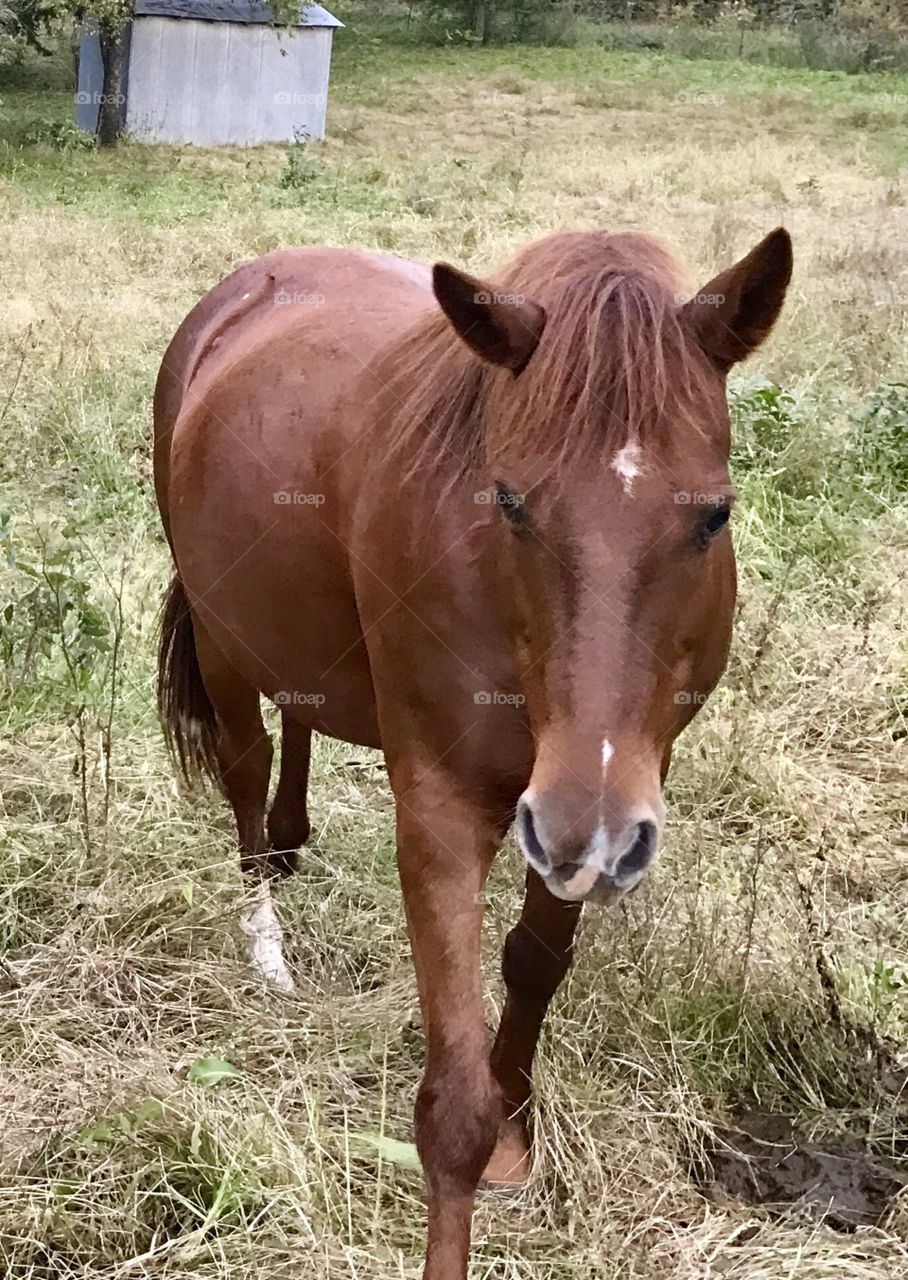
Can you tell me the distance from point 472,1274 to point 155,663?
8.38 ft

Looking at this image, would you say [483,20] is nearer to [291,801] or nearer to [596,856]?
[291,801]

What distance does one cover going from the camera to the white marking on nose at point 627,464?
173 cm

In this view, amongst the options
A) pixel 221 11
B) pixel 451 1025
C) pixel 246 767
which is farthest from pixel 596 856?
pixel 221 11

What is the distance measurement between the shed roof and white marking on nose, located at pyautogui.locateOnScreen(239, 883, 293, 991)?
17924 mm

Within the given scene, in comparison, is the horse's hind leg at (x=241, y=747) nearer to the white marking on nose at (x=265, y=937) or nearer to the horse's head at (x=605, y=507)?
the white marking on nose at (x=265, y=937)

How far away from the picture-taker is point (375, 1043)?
284cm

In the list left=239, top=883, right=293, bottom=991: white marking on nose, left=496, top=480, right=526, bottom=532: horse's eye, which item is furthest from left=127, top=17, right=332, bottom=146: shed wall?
left=496, top=480, right=526, bottom=532: horse's eye

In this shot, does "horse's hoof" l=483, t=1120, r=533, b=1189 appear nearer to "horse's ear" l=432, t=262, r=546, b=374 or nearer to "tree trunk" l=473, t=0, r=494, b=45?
"horse's ear" l=432, t=262, r=546, b=374

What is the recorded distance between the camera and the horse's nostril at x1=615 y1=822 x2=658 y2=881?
5.54ft

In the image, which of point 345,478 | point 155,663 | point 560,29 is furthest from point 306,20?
point 345,478

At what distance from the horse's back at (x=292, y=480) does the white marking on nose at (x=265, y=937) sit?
0.63m

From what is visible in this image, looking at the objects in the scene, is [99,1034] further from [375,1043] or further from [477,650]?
[477,650]

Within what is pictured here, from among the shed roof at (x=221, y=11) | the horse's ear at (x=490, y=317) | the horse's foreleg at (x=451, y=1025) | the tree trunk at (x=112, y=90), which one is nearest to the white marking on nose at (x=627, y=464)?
the horse's ear at (x=490, y=317)

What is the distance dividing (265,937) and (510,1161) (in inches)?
36.4
